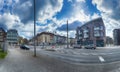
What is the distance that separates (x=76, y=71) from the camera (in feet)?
34.4

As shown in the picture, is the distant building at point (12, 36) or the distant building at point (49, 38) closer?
the distant building at point (12, 36)

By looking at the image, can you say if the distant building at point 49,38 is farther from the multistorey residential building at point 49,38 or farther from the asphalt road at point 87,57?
the asphalt road at point 87,57

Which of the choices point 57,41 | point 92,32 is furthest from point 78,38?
point 57,41

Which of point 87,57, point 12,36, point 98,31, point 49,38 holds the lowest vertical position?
point 87,57

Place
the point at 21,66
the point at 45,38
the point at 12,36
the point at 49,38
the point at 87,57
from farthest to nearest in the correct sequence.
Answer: the point at 45,38, the point at 49,38, the point at 12,36, the point at 87,57, the point at 21,66

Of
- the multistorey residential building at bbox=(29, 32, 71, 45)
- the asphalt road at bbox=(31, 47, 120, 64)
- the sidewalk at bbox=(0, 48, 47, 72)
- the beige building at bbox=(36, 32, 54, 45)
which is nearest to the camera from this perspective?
the sidewalk at bbox=(0, 48, 47, 72)

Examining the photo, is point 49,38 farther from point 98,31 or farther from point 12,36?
point 98,31

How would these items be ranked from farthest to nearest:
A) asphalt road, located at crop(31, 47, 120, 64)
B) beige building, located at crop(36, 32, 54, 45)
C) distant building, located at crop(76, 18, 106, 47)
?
beige building, located at crop(36, 32, 54, 45) < distant building, located at crop(76, 18, 106, 47) < asphalt road, located at crop(31, 47, 120, 64)

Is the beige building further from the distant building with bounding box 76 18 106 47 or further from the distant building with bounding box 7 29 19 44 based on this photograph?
the distant building with bounding box 76 18 106 47

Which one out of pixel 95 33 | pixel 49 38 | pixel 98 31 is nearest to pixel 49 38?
pixel 49 38

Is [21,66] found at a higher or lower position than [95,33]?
lower

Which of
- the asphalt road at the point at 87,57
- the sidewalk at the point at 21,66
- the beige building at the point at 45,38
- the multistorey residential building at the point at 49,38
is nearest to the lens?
the sidewalk at the point at 21,66

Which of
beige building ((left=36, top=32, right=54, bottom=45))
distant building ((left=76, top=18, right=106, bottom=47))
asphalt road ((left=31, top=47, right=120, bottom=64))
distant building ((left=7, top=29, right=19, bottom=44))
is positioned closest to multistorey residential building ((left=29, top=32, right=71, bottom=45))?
beige building ((left=36, top=32, right=54, bottom=45))

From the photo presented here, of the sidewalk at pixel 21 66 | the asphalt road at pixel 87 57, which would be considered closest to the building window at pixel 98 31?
the asphalt road at pixel 87 57
